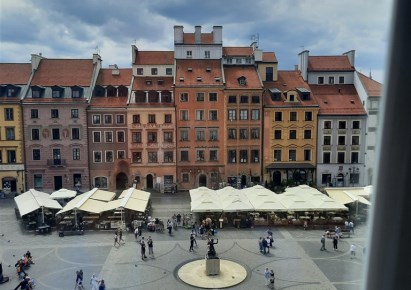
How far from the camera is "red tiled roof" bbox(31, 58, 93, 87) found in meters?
33.4

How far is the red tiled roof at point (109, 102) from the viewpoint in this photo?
108ft

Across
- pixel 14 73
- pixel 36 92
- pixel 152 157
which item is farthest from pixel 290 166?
pixel 14 73

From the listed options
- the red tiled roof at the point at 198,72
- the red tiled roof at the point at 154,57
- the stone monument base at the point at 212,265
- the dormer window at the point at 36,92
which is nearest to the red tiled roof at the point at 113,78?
the red tiled roof at the point at 154,57

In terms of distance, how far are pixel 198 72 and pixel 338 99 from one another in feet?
43.3

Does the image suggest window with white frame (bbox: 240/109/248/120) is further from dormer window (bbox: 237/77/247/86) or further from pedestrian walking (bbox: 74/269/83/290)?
pedestrian walking (bbox: 74/269/83/290)

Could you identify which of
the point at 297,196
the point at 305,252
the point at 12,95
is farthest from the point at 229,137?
the point at 12,95

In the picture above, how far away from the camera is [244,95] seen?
110ft

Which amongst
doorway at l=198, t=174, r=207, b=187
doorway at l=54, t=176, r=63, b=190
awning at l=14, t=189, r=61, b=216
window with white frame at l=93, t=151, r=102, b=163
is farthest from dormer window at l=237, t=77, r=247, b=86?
awning at l=14, t=189, r=61, b=216

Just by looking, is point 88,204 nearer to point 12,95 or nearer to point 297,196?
point 297,196

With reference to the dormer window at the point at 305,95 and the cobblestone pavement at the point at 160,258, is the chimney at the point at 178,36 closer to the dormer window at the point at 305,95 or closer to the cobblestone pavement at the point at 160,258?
the dormer window at the point at 305,95

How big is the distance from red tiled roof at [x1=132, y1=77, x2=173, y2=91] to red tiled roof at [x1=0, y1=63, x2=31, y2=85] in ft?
31.4

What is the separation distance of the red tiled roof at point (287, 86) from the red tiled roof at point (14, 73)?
856 inches

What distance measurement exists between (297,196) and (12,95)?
25.2 meters

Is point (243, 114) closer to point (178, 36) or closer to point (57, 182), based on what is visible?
point (178, 36)
